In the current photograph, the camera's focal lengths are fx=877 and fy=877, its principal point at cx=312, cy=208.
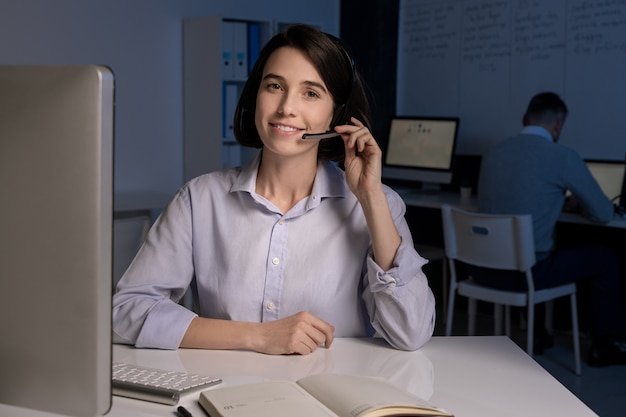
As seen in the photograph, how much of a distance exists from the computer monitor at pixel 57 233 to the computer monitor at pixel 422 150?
4.34 meters

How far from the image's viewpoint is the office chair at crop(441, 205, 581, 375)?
12.6 feet

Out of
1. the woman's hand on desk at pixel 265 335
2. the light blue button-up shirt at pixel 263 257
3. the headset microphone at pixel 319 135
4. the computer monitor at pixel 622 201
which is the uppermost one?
the headset microphone at pixel 319 135

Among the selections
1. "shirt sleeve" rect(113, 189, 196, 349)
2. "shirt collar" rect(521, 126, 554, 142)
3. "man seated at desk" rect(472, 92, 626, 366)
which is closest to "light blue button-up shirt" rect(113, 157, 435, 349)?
"shirt sleeve" rect(113, 189, 196, 349)

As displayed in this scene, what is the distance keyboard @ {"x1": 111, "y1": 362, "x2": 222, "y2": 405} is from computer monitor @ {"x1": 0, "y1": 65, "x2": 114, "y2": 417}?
1.21 feet

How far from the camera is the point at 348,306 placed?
6.02 feet

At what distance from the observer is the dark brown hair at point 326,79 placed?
184 centimetres

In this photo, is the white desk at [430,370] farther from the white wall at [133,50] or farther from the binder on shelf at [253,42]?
the binder on shelf at [253,42]

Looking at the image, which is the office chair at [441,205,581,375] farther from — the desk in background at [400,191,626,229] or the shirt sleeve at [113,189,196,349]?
the shirt sleeve at [113,189,196,349]

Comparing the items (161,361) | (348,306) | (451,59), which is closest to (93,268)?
(161,361)

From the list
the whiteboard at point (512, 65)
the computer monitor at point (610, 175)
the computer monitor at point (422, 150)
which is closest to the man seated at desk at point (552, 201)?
the computer monitor at point (610, 175)

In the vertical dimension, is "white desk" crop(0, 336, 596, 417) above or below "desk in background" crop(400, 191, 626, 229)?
above

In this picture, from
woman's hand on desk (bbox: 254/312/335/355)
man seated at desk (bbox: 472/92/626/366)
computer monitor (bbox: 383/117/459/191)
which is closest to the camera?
woman's hand on desk (bbox: 254/312/335/355)

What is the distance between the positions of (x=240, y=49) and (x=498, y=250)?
7.48 ft

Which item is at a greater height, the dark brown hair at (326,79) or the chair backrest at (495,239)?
the dark brown hair at (326,79)
